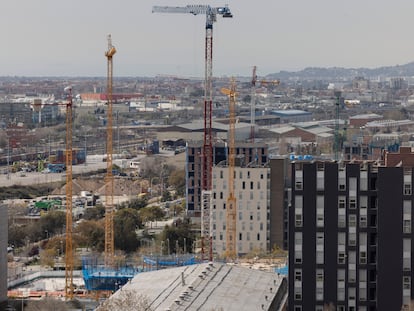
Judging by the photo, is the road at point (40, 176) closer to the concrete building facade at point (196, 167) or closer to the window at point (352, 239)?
the concrete building facade at point (196, 167)

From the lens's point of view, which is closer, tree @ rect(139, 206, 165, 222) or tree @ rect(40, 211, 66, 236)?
tree @ rect(40, 211, 66, 236)

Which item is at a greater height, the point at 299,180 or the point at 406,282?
the point at 299,180

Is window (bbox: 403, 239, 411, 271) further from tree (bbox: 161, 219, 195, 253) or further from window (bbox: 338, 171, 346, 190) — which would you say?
tree (bbox: 161, 219, 195, 253)

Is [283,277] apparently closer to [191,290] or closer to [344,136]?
[191,290]

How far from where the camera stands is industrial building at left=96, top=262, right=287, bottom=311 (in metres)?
16.9

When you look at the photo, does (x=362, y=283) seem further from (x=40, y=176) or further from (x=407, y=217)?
(x=40, y=176)

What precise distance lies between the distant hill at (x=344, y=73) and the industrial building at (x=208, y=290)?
16754 centimetres

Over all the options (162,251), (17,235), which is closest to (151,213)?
(17,235)

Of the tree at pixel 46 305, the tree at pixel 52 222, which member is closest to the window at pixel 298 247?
the tree at pixel 46 305

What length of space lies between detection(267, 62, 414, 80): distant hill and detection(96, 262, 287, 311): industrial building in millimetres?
167535

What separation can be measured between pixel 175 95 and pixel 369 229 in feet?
333

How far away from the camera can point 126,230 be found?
3105cm

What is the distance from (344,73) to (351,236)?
179 meters

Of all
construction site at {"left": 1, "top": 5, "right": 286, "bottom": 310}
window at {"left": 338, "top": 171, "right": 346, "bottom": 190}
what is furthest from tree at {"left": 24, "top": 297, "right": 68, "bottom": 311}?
window at {"left": 338, "top": 171, "right": 346, "bottom": 190}
